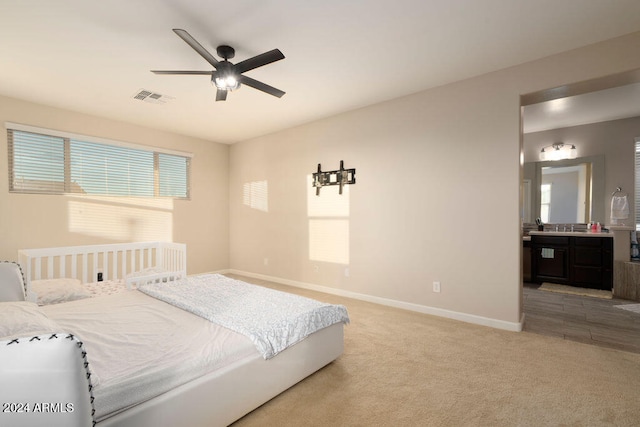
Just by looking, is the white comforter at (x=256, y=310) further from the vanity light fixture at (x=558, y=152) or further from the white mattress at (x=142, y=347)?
the vanity light fixture at (x=558, y=152)

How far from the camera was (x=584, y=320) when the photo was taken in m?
3.25

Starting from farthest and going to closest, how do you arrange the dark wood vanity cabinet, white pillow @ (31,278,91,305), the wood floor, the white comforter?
the dark wood vanity cabinet
the wood floor
white pillow @ (31,278,91,305)
the white comforter

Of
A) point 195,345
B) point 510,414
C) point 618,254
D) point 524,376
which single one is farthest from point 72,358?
point 618,254

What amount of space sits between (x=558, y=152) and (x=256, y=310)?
5.78 meters

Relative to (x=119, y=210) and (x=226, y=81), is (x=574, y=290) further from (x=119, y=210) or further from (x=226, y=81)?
(x=119, y=210)

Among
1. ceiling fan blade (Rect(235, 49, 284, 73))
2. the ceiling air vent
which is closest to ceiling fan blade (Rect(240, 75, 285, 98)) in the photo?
ceiling fan blade (Rect(235, 49, 284, 73))

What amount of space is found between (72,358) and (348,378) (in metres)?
1.78

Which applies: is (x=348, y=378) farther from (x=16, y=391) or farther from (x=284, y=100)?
(x=284, y=100)

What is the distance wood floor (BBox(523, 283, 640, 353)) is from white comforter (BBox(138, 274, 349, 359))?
91.5 inches

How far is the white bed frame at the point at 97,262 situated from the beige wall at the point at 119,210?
1.14 feet

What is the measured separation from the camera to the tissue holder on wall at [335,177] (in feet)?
14.0

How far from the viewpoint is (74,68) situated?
2.96m

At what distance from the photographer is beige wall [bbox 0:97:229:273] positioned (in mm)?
3732

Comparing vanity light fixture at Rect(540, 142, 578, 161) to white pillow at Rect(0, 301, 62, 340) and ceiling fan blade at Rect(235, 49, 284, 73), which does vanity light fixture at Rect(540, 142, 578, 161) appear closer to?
ceiling fan blade at Rect(235, 49, 284, 73)
